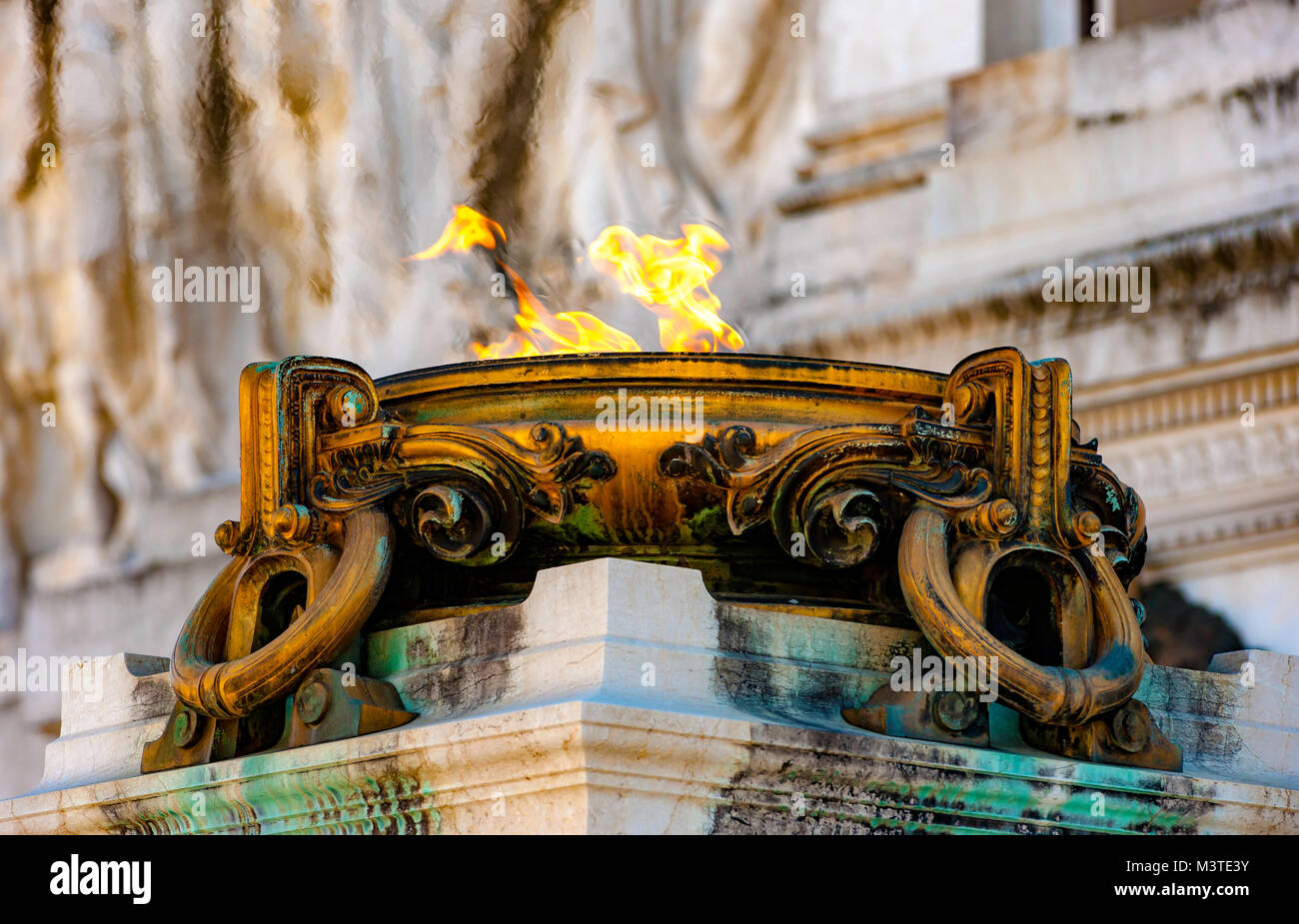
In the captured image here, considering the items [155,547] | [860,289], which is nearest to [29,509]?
[155,547]

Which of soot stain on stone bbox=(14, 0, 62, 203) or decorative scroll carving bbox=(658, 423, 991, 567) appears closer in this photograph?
decorative scroll carving bbox=(658, 423, 991, 567)

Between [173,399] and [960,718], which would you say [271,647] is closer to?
[960,718]

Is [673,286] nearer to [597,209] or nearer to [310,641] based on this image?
[310,641]

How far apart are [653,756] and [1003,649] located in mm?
971

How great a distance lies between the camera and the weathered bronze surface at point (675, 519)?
19.0 feet

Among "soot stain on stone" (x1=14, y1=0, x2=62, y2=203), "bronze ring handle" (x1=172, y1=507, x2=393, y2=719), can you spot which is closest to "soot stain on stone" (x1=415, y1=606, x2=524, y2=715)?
"bronze ring handle" (x1=172, y1=507, x2=393, y2=719)

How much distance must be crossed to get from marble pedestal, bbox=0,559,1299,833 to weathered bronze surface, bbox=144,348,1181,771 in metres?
0.12

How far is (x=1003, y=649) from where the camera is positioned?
18.7 feet

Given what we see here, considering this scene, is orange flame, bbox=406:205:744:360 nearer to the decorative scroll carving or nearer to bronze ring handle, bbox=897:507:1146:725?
the decorative scroll carving

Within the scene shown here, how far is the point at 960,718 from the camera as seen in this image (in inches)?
223

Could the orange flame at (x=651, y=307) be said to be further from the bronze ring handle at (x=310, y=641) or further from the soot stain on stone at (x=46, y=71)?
the soot stain on stone at (x=46, y=71)

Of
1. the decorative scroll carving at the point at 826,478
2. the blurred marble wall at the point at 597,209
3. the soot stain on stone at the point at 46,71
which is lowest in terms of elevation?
the decorative scroll carving at the point at 826,478

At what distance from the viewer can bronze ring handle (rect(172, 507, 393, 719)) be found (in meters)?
5.77

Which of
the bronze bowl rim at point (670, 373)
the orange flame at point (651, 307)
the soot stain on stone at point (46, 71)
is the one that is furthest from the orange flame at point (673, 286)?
the soot stain on stone at point (46, 71)
